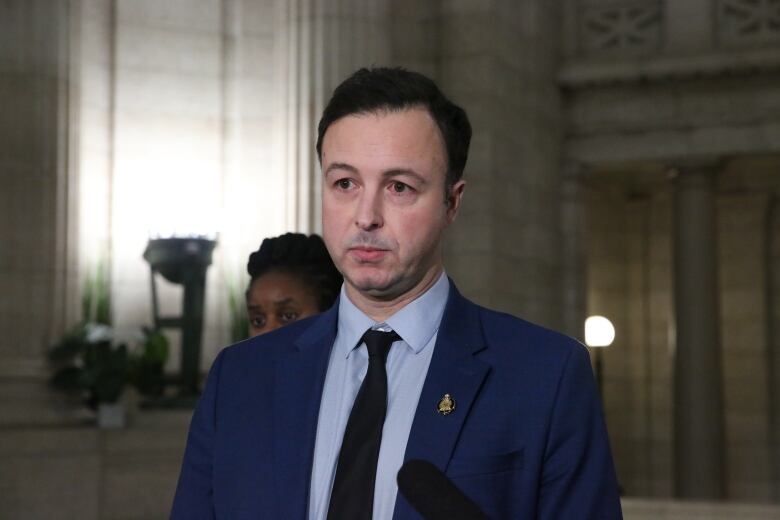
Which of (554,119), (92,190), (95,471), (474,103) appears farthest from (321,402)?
(554,119)

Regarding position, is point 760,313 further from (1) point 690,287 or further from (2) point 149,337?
(2) point 149,337

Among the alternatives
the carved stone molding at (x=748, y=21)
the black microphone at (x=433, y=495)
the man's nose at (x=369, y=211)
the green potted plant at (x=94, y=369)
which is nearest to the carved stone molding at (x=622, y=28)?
the carved stone molding at (x=748, y=21)

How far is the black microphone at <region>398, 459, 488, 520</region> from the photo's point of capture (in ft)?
5.24

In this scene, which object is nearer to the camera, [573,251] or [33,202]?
[33,202]

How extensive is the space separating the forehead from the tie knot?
262mm

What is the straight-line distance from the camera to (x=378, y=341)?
207 centimetres

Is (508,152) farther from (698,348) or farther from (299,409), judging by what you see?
(299,409)

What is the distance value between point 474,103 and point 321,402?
13.7 m

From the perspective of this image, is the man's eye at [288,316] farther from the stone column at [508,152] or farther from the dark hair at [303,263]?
the stone column at [508,152]

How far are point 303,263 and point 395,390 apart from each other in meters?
2.41

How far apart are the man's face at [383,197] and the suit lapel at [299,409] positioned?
0.50 feet

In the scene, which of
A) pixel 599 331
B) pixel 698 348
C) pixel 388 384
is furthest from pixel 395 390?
pixel 698 348

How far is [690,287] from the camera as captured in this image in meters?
17.9

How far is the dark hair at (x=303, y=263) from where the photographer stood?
4.43m
